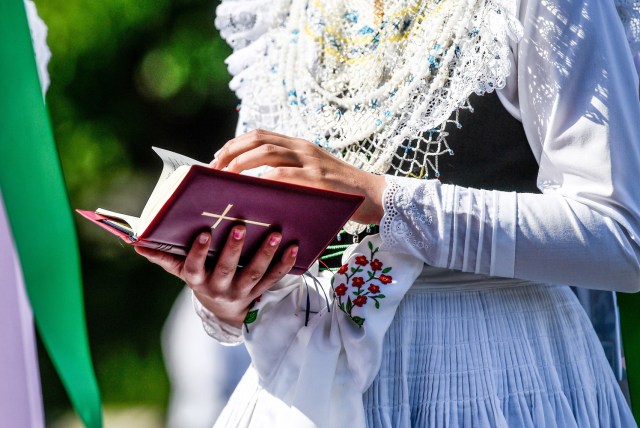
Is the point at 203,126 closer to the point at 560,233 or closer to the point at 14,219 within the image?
the point at 14,219

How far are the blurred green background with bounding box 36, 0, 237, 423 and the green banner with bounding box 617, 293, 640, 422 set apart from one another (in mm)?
1078

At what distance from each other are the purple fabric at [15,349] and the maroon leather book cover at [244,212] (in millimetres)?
608

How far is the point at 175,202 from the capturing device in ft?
2.53

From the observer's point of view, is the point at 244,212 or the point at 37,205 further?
the point at 37,205

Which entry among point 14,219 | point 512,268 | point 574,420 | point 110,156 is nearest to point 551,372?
point 574,420

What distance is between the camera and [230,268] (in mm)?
890

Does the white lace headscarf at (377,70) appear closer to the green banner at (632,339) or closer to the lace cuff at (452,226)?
the lace cuff at (452,226)

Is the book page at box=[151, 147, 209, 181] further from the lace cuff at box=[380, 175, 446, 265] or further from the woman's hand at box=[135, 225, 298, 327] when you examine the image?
the lace cuff at box=[380, 175, 446, 265]

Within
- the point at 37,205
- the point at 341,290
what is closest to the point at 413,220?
the point at 341,290

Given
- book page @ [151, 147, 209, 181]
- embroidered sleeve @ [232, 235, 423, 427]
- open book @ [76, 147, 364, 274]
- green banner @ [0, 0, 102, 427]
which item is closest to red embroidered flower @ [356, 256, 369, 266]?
embroidered sleeve @ [232, 235, 423, 427]

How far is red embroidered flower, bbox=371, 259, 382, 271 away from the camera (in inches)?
38.6

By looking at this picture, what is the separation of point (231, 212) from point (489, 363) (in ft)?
1.25

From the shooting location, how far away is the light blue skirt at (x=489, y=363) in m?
0.94

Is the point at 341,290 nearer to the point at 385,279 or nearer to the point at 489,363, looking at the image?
the point at 385,279
